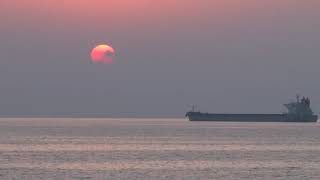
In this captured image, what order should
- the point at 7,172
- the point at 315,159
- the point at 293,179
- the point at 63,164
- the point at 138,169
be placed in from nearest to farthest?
1. the point at 293,179
2. the point at 7,172
3. the point at 138,169
4. the point at 63,164
5. the point at 315,159

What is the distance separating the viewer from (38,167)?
6206 cm

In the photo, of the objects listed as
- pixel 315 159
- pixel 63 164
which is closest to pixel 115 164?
pixel 63 164

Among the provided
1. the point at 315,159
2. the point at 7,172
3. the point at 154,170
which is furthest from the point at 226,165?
the point at 7,172

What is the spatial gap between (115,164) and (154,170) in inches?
259

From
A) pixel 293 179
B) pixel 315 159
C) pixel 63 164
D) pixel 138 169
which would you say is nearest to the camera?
pixel 293 179

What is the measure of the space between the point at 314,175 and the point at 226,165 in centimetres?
1166

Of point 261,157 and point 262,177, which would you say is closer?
point 262,177

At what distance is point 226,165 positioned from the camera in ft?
214

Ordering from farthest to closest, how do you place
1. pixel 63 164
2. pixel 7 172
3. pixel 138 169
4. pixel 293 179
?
pixel 63 164 < pixel 138 169 < pixel 7 172 < pixel 293 179

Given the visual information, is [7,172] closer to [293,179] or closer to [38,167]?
[38,167]

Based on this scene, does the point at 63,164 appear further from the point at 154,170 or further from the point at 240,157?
the point at 240,157

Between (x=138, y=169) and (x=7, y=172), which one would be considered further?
(x=138, y=169)

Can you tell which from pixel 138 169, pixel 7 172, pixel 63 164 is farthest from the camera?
pixel 63 164

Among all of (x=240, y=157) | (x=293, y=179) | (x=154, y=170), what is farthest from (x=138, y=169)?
(x=240, y=157)
